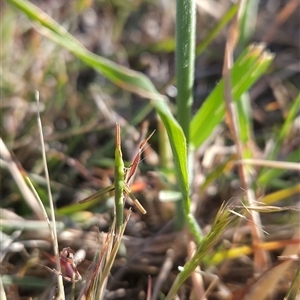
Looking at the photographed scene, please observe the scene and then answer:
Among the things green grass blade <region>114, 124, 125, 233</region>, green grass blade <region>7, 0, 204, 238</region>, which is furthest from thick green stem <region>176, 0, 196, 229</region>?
green grass blade <region>114, 124, 125, 233</region>

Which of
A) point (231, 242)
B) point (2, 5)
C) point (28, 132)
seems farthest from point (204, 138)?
point (2, 5)

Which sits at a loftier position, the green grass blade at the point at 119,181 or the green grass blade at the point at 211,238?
the green grass blade at the point at 119,181

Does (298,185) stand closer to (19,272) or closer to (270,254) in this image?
(270,254)

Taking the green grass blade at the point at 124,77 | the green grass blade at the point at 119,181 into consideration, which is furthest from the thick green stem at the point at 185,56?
the green grass blade at the point at 119,181

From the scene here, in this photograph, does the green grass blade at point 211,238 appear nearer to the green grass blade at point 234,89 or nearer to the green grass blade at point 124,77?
the green grass blade at point 124,77

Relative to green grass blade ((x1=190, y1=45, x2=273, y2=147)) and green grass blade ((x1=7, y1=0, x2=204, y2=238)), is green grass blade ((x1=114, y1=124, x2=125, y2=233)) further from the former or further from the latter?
green grass blade ((x1=190, y1=45, x2=273, y2=147))

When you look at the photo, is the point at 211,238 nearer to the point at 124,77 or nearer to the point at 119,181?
the point at 119,181
